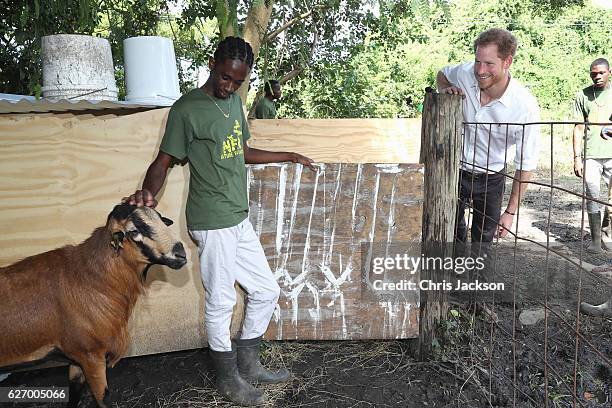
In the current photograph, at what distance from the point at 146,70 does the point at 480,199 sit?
2.63 meters

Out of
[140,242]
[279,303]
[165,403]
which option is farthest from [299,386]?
[140,242]

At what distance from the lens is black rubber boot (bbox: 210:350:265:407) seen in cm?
295

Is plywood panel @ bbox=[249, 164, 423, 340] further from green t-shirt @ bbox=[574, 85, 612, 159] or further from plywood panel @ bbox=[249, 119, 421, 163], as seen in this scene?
green t-shirt @ bbox=[574, 85, 612, 159]

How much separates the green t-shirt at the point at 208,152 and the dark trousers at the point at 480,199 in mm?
1801

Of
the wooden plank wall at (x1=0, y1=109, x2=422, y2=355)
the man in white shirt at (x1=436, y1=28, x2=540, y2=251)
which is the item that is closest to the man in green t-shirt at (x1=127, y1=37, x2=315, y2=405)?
the wooden plank wall at (x1=0, y1=109, x2=422, y2=355)

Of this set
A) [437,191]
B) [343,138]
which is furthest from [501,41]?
[343,138]

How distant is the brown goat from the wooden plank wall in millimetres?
661

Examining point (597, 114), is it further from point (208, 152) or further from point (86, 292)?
point (86, 292)

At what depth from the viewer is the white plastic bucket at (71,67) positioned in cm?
318

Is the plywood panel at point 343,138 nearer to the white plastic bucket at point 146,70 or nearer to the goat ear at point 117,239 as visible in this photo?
the white plastic bucket at point 146,70

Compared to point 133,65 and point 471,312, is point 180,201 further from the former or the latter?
point 471,312

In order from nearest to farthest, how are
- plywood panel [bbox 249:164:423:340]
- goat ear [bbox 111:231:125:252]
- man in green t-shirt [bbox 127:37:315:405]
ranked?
1. goat ear [bbox 111:231:125:252]
2. man in green t-shirt [bbox 127:37:315:405]
3. plywood panel [bbox 249:164:423:340]

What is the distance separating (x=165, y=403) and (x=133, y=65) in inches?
89.5

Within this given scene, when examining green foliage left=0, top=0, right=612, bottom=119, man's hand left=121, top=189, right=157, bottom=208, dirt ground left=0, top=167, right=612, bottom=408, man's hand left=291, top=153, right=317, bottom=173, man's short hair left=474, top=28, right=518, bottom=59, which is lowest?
dirt ground left=0, top=167, right=612, bottom=408
